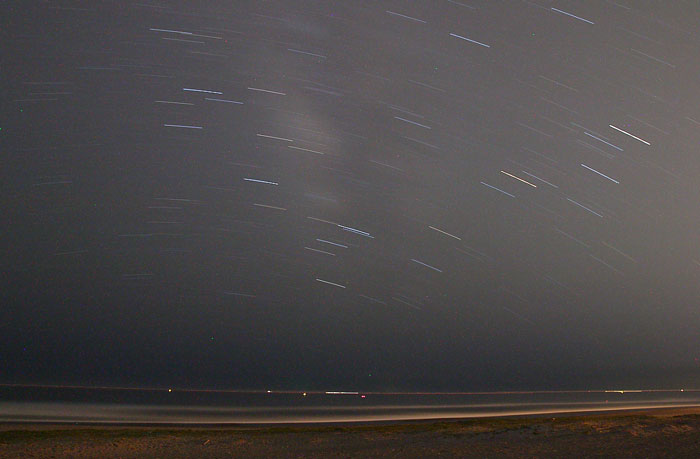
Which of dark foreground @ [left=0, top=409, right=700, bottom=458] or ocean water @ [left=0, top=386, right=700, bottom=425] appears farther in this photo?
ocean water @ [left=0, top=386, right=700, bottom=425]

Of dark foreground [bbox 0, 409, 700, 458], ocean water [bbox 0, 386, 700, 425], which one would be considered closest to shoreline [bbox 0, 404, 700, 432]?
ocean water [bbox 0, 386, 700, 425]

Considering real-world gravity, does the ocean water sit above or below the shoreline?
below

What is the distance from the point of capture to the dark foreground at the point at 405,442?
1513 cm

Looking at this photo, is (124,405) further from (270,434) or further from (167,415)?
(270,434)

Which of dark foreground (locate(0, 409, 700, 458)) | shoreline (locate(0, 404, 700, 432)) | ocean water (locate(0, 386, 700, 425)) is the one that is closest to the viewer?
dark foreground (locate(0, 409, 700, 458))

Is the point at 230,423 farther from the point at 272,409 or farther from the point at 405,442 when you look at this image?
the point at 405,442

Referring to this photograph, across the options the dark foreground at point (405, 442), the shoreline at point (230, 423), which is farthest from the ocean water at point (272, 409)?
the dark foreground at point (405, 442)

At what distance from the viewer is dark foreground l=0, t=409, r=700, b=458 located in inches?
596

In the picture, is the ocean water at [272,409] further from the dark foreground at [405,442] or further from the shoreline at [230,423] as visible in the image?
the dark foreground at [405,442]

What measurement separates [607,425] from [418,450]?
24.4ft

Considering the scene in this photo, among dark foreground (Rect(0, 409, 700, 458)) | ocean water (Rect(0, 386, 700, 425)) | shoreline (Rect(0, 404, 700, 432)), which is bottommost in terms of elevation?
ocean water (Rect(0, 386, 700, 425))

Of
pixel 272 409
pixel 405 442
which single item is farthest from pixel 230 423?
pixel 405 442

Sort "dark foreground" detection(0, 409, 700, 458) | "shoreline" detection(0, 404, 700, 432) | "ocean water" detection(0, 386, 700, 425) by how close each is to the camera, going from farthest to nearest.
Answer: "ocean water" detection(0, 386, 700, 425)
"shoreline" detection(0, 404, 700, 432)
"dark foreground" detection(0, 409, 700, 458)

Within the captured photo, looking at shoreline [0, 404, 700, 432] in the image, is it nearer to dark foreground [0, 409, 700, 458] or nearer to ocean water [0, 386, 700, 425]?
ocean water [0, 386, 700, 425]
